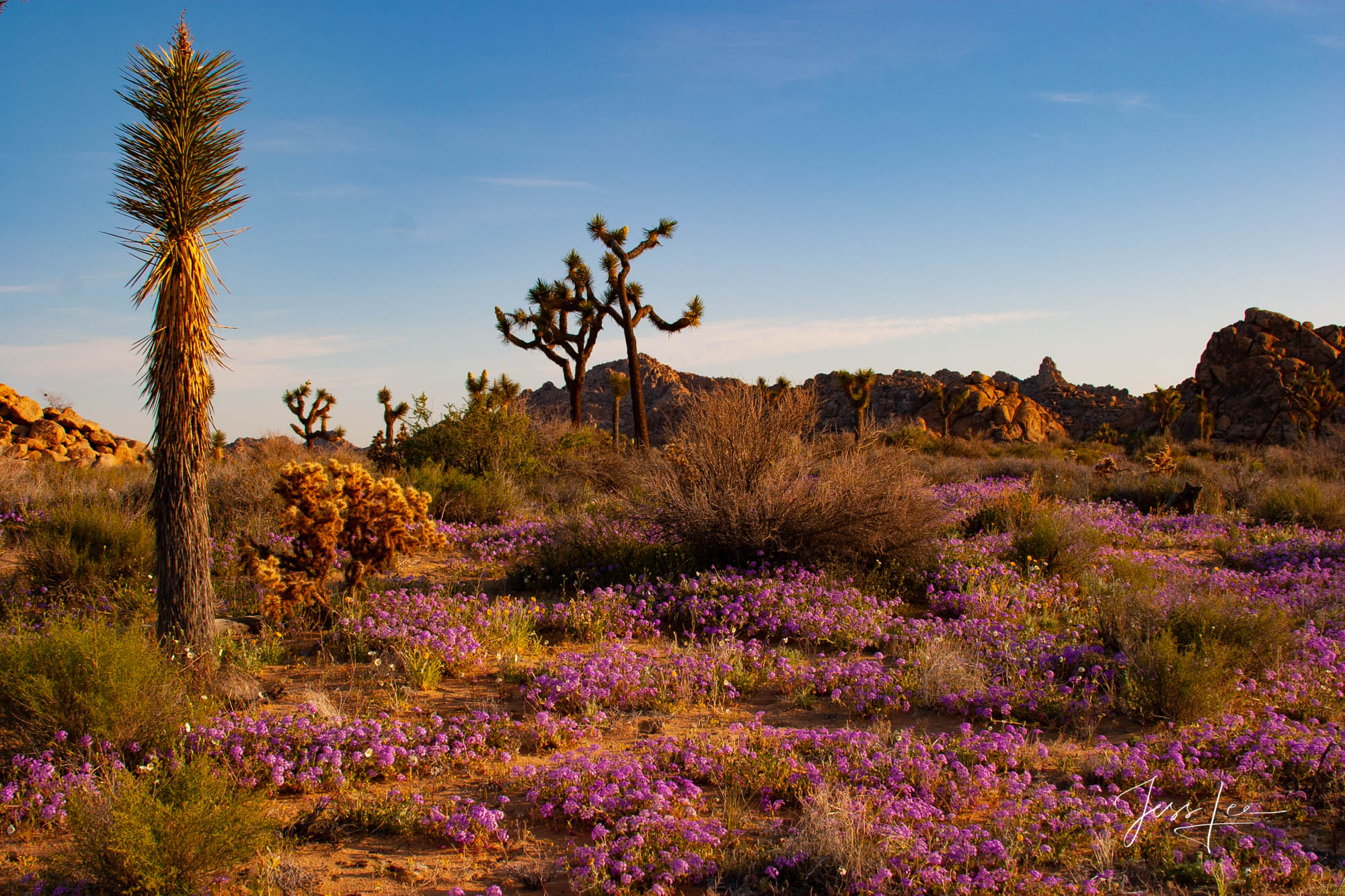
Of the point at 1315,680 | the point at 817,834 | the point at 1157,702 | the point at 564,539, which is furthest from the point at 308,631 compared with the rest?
Result: the point at 1315,680

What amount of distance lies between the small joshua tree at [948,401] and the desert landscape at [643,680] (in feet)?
123

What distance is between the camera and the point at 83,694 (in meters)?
4.69

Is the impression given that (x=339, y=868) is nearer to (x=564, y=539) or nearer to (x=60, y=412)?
(x=564, y=539)

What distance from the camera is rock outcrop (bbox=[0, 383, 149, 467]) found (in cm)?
2545

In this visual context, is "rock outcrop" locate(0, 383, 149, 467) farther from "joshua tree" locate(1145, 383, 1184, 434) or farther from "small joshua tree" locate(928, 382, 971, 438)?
"joshua tree" locate(1145, 383, 1184, 434)

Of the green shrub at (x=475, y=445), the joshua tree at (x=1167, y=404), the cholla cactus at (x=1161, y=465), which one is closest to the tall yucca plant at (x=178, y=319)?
the green shrub at (x=475, y=445)

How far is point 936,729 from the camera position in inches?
226

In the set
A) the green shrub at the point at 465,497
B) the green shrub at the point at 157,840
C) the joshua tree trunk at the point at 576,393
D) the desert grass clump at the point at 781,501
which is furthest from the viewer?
the joshua tree trunk at the point at 576,393

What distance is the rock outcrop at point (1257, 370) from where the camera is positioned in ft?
172

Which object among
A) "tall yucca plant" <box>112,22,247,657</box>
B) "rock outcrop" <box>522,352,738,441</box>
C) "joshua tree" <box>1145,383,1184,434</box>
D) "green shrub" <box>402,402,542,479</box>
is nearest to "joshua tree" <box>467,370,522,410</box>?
"green shrub" <box>402,402,542,479</box>

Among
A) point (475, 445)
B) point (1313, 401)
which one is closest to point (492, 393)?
point (475, 445)

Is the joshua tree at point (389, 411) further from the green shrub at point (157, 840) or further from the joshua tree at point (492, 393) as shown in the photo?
the green shrub at point (157, 840)

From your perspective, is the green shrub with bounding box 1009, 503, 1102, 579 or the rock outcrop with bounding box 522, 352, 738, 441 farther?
the rock outcrop with bounding box 522, 352, 738, 441
